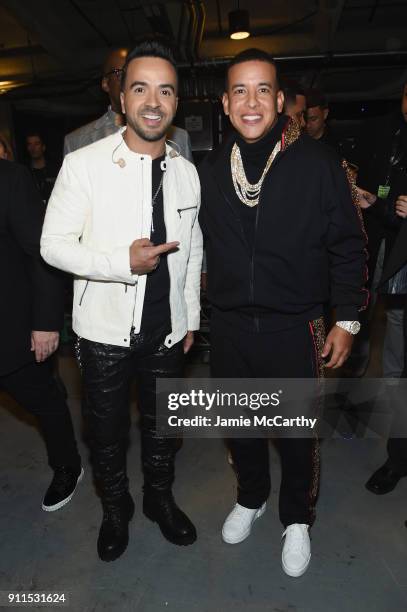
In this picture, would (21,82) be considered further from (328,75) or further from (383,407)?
(383,407)

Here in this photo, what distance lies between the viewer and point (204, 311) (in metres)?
4.28

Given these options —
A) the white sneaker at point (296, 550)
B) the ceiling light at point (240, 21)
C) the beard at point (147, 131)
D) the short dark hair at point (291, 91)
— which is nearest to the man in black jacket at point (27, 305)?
the beard at point (147, 131)

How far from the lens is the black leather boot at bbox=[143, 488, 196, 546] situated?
6.51ft

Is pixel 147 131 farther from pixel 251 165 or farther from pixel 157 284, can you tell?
pixel 157 284

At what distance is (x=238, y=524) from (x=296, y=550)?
0.87 feet

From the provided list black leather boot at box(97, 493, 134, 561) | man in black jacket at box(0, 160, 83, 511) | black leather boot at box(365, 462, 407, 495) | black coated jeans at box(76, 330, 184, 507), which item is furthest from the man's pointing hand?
black leather boot at box(365, 462, 407, 495)

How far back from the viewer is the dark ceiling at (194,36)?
5819mm

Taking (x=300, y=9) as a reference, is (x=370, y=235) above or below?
below

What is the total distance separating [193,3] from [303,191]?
473cm

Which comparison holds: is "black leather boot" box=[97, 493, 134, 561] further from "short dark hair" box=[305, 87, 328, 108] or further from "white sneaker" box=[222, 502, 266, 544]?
"short dark hair" box=[305, 87, 328, 108]

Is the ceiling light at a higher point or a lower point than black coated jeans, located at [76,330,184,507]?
higher

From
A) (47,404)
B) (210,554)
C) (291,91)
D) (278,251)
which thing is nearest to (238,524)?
(210,554)

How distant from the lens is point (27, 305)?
197 cm

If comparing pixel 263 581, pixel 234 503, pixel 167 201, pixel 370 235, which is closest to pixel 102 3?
pixel 370 235
